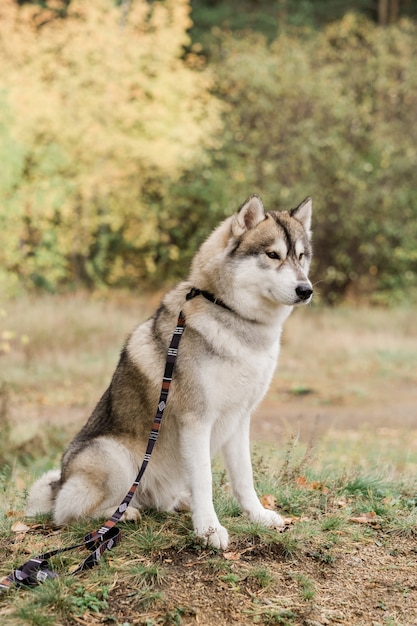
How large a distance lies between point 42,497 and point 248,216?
6.80 ft

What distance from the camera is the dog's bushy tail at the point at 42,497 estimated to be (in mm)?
4238

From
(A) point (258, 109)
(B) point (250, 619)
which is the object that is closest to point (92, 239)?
(A) point (258, 109)

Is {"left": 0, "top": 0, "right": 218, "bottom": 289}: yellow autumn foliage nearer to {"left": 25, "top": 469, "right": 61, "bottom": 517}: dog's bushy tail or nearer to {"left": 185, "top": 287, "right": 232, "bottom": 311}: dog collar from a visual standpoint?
A: {"left": 25, "top": 469, "right": 61, "bottom": 517}: dog's bushy tail

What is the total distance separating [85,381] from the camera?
37.1ft

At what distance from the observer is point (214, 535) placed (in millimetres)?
3641

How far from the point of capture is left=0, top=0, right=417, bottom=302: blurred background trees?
55.5ft

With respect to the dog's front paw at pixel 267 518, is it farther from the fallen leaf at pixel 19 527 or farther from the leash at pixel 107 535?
the fallen leaf at pixel 19 527

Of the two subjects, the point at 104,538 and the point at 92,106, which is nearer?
the point at 104,538

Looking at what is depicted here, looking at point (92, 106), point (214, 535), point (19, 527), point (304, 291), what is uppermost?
point (92, 106)

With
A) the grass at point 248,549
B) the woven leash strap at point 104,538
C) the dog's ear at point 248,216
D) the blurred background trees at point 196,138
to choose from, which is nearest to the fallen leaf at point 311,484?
the grass at point 248,549

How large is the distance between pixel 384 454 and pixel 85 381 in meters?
5.60

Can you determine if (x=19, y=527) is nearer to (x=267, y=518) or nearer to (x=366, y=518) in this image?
(x=267, y=518)

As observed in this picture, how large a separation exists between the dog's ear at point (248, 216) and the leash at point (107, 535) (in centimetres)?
39

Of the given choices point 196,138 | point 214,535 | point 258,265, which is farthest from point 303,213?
point 196,138
